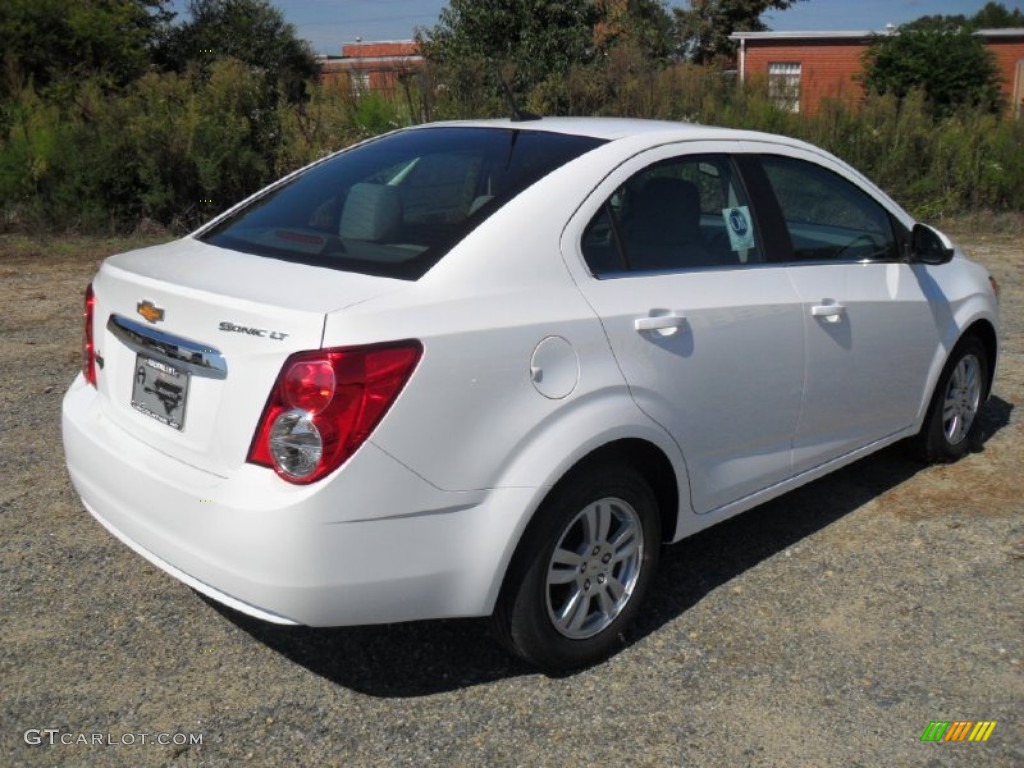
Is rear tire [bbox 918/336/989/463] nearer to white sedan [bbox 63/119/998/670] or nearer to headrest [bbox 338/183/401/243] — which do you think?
white sedan [bbox 63/119/998/670]

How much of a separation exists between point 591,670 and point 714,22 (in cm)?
4411

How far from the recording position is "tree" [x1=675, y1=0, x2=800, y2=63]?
43.7 m

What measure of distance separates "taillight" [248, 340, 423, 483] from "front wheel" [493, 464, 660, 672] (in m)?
0.67

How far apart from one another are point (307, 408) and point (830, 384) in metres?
2.30

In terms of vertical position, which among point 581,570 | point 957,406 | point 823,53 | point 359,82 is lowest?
point 581,570

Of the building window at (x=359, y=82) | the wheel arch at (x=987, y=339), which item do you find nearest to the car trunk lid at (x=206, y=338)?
the wheel arch at (x=987, y=339)

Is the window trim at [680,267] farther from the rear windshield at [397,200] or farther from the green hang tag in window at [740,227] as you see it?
the rear windshield at [397,200]

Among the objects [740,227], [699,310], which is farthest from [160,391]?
[740,227]

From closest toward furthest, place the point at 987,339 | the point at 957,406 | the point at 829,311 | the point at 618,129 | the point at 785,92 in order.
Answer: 1. the point at 618,129
2. the point at 829,311
3. the point at 957,406
4. the point at 987,339
5. the point at 785,92

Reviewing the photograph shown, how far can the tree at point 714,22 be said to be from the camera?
143 ft

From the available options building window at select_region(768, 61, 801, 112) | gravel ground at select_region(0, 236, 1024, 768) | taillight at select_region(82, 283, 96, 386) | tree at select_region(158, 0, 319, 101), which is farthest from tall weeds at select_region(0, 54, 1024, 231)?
tree at select_region(158, 0, 319, 101)

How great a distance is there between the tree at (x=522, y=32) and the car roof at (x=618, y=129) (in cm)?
1463

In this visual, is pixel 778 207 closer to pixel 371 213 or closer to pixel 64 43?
pixel 371 213

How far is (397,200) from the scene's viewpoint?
360cm
